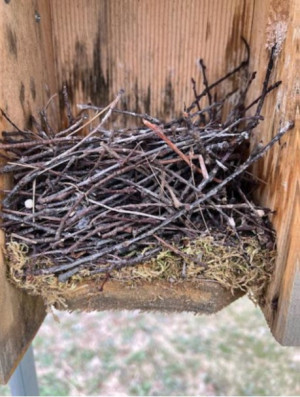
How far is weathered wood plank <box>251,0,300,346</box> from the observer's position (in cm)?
73

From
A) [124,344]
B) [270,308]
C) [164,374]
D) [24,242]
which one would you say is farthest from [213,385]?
[24,242]

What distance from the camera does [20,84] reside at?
0.82 metres

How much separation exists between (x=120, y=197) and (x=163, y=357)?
78.8 inches

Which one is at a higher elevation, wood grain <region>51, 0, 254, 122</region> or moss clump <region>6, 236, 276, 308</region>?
wood grain <region>51, 0, 254, 122</region>

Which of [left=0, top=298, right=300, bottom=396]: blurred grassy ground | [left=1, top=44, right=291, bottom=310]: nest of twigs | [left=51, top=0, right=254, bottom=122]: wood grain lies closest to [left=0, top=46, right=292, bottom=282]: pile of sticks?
[left=1, top=44, right=291, bottom=310]: nest of twigs

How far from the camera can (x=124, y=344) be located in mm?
2688

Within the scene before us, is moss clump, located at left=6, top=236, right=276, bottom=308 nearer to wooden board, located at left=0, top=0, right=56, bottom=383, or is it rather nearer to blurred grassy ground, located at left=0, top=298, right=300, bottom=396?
wooden board, located at left=0, top=0, right=56, bottom=383

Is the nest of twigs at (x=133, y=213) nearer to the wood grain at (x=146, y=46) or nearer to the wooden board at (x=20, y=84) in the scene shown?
the wooden board at (x=20, y=84)

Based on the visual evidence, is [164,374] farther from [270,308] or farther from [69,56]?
[69,56]

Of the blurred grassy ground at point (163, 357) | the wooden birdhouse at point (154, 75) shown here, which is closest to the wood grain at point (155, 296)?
the wooden birdhouse at point (154, 75)

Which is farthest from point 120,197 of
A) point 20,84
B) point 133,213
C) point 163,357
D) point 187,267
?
point 163,357

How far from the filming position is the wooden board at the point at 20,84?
0.77 meters

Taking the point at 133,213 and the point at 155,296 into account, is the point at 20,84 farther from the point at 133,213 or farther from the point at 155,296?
the point at 155,296

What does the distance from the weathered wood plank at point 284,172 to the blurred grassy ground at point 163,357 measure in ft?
5.24
